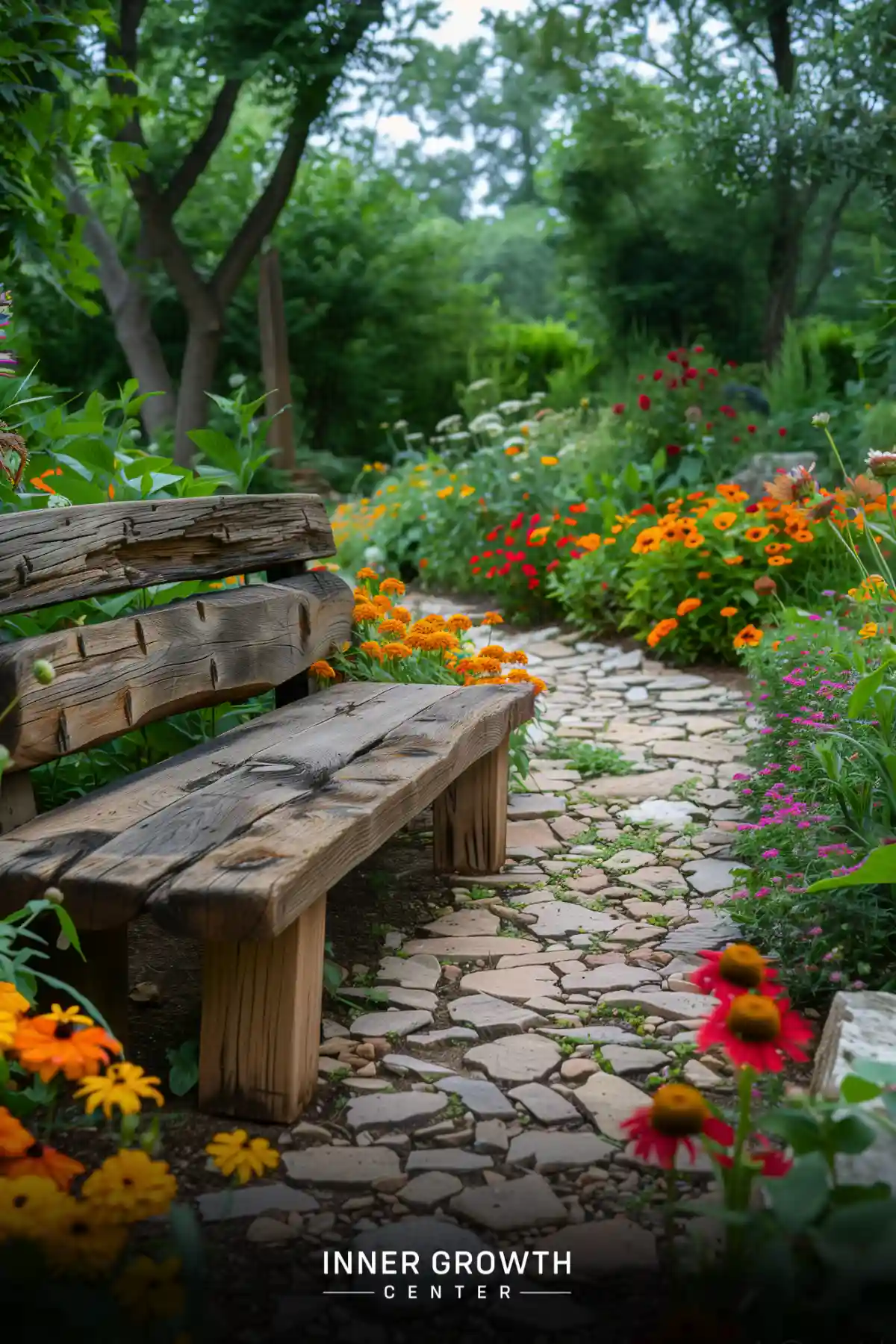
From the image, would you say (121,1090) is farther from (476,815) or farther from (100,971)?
(476,815)

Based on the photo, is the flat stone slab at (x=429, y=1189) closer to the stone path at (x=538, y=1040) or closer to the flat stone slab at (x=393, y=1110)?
the stone path at (x=538, y=1040)

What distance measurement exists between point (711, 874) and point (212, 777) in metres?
1.49

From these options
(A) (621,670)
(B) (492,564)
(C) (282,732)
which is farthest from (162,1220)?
(B) (492,564)

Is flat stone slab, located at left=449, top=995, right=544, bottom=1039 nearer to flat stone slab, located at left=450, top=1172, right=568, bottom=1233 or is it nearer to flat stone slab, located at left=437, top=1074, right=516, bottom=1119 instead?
flat stone slab, located at left=437, top=1074, right=516, bottom=1119

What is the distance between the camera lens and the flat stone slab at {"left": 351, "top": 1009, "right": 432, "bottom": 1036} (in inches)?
95.0

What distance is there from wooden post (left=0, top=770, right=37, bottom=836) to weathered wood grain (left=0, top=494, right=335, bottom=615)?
299 mm

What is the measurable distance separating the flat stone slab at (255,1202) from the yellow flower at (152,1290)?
45 cm

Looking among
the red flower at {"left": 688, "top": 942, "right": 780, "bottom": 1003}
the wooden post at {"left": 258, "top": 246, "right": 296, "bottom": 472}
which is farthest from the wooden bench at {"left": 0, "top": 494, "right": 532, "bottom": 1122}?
the wooden post at {"left": 258, "top": 246, "right": 296, "bottom": 472}

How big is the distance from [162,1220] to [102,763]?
56.9 inches

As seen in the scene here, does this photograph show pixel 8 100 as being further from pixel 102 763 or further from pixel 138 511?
pixel 102 763

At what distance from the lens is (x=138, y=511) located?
2.57 m

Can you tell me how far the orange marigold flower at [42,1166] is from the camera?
156 centimetres

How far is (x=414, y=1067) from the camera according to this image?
7.44 ft

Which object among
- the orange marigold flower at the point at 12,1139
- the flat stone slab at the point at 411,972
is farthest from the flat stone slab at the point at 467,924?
the orange marigold flower at the point at 12,1139
